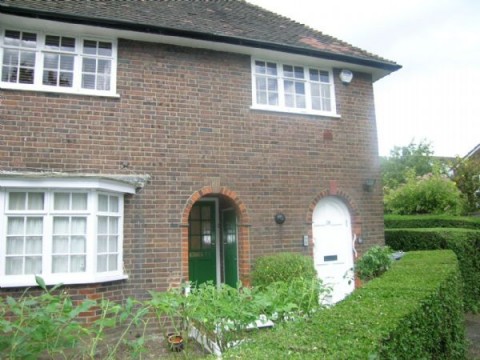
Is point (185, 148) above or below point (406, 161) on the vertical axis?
below

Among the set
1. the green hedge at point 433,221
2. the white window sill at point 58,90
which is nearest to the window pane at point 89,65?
the white window sill at point 58,90

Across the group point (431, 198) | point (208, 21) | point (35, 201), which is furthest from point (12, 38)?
point (431, 198)

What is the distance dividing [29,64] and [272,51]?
16.3ft

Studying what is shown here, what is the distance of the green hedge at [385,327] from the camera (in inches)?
117

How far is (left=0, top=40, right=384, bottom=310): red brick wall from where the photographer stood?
7582mm

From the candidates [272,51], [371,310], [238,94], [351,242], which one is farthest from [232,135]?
[371,310]

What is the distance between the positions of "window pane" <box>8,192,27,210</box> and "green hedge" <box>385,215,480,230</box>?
14.4m

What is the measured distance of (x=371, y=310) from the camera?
3891mm

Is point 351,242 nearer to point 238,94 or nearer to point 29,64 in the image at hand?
point 238,94

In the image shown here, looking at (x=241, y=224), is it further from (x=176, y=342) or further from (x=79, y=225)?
(x=79, y=225)

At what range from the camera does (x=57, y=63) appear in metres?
7.82

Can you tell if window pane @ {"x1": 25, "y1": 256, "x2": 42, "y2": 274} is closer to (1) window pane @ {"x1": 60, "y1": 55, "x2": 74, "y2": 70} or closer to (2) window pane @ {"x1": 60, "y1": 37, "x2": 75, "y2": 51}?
(1) window pane @ {"x1": 60, "y1": 55, "x2": 74, "y2": 70}

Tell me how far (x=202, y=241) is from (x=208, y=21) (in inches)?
Answer: 204

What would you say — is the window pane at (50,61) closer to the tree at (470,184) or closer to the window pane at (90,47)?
the window pane at (90,47)
